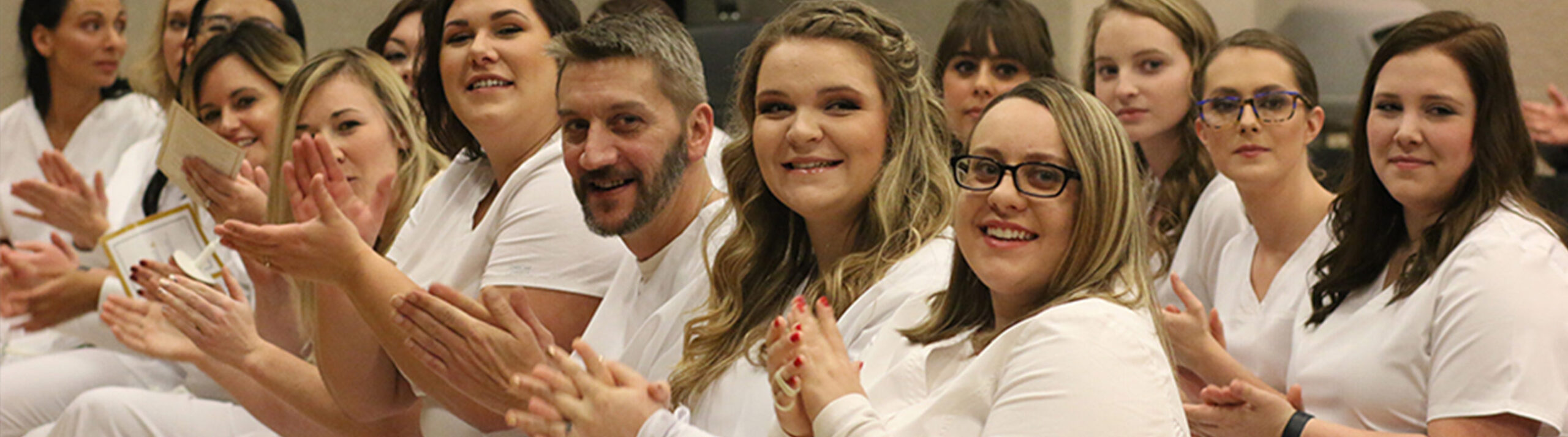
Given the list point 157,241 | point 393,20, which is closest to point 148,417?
point 157,241

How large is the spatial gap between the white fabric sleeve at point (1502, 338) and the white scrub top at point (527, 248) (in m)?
1.32

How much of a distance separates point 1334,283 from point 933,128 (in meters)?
0.81

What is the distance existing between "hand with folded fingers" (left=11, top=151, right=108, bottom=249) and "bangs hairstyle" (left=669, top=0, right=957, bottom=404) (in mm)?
2543

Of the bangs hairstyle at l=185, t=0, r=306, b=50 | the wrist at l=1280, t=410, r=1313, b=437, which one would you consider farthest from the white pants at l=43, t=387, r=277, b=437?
the wrist at l=1280, t=410, r=1313, b=437

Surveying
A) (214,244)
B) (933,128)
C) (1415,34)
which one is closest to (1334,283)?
(1415,34)

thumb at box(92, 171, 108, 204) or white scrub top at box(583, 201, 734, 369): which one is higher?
white scrub top at box(583, 201, 734, 369)

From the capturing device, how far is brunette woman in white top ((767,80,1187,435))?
5.06 ft

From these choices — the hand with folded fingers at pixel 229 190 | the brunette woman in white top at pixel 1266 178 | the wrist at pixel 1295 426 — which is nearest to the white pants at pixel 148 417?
the hand with folded fingers at pixel 229 190

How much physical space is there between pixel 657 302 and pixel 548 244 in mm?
225

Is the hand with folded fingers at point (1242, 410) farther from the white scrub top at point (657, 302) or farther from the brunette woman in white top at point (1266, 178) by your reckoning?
the white scrub top at point (657, 302)

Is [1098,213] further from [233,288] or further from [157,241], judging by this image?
[157,241]

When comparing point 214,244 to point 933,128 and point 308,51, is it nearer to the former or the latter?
point 933,128

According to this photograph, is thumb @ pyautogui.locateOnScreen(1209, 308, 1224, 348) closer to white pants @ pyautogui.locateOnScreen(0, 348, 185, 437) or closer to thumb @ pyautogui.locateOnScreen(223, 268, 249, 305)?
thumb @ pyautogui.locateOnScreen(223, 268, 249, 305)

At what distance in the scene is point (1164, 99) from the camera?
11.0ft
